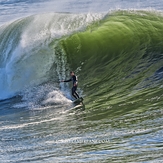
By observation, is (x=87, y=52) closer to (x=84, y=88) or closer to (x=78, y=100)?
(x=84, y=88)

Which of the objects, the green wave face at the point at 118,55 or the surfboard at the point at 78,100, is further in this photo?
the green wave face at the point at 118,55

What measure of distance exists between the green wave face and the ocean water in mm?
36

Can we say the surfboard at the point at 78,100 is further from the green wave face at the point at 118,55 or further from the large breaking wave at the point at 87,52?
the large breaking wave at the point at 87,52

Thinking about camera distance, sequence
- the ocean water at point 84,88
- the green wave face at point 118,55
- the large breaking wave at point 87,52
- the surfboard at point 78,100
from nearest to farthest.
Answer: the ocean water at point 84,88
the surfboard at point 78,100
the green wave face at point 118,55
the large breaking wave at point 87,52

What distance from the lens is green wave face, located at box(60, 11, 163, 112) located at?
18.4 metres

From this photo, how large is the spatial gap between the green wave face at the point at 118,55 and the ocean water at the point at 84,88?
1.4 inches

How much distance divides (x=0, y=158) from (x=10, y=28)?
52.6 ft

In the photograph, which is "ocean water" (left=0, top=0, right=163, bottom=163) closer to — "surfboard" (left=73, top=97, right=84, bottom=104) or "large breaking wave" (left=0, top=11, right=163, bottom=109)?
"large breaking wave" (left=0, top=11, right=163, bottom=109)

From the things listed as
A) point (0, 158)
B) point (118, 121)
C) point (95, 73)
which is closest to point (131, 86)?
point (95, 73)

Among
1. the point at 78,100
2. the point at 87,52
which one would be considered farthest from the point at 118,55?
the point at 78,100

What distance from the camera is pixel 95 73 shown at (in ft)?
68.8

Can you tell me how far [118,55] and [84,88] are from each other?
3025 mm

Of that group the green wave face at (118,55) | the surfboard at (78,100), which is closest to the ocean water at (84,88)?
the green wave face at (118,55)

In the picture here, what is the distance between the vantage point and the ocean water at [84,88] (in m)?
10.9
